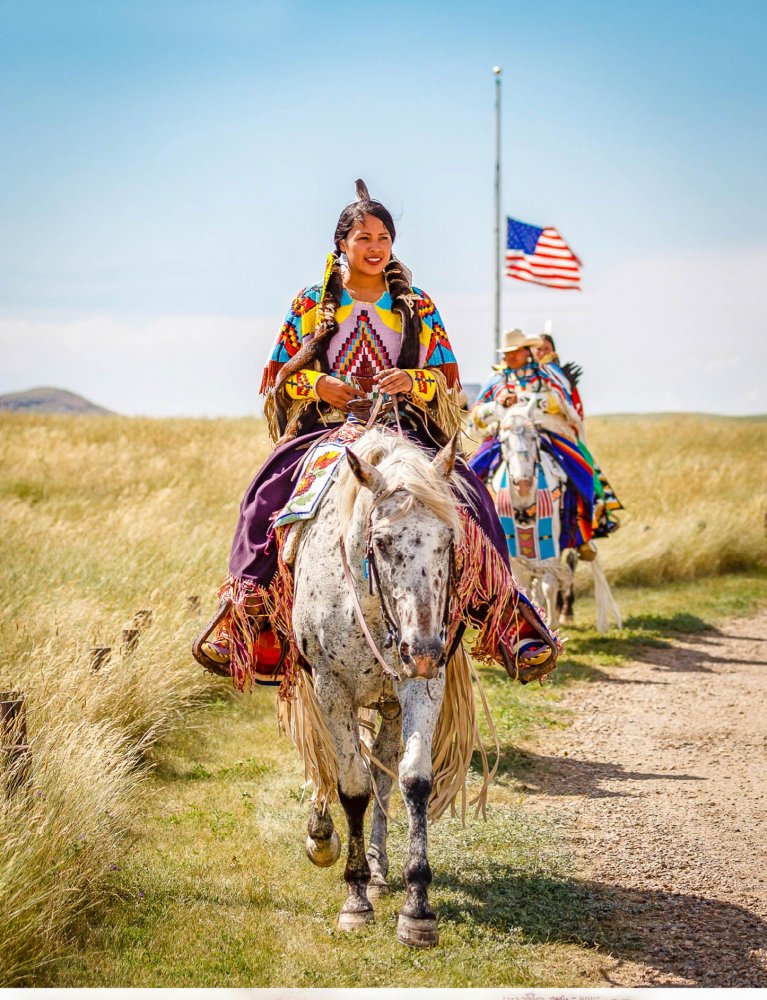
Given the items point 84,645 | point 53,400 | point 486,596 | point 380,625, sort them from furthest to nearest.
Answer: point 53,400 → point 84,645 → point 486,596 → point 380,625

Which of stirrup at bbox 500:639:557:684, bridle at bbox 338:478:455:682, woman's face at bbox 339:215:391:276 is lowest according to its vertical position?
stirrup at bbox 500:639:557:684

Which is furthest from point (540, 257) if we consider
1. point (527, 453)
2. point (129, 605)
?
point (129, 605)

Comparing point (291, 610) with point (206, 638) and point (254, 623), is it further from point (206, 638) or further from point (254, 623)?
point (206, 638)

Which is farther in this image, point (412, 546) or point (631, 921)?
point (631, 921)

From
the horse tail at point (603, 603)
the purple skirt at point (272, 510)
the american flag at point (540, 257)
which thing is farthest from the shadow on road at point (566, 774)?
the american flag at point (540, 257)

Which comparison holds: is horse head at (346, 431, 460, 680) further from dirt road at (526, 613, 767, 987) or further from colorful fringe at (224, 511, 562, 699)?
dirt road at (526, 613, 767, 987)

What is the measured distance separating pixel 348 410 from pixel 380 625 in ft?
3.46

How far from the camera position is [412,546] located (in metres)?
3.26

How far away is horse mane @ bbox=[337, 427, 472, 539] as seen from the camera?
10.9 feet

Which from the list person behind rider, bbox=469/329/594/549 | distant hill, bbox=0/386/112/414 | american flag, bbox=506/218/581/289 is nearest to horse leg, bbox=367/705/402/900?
person behind rider, bbox=469/329/594/549

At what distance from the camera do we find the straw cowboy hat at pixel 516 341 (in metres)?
9.74

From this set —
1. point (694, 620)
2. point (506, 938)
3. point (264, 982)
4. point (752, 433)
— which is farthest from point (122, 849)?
point (752, 433)

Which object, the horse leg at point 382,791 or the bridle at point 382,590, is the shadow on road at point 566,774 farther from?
the bridle at point 382,590

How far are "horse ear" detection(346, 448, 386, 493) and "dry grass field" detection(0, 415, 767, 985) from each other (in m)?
1.71
